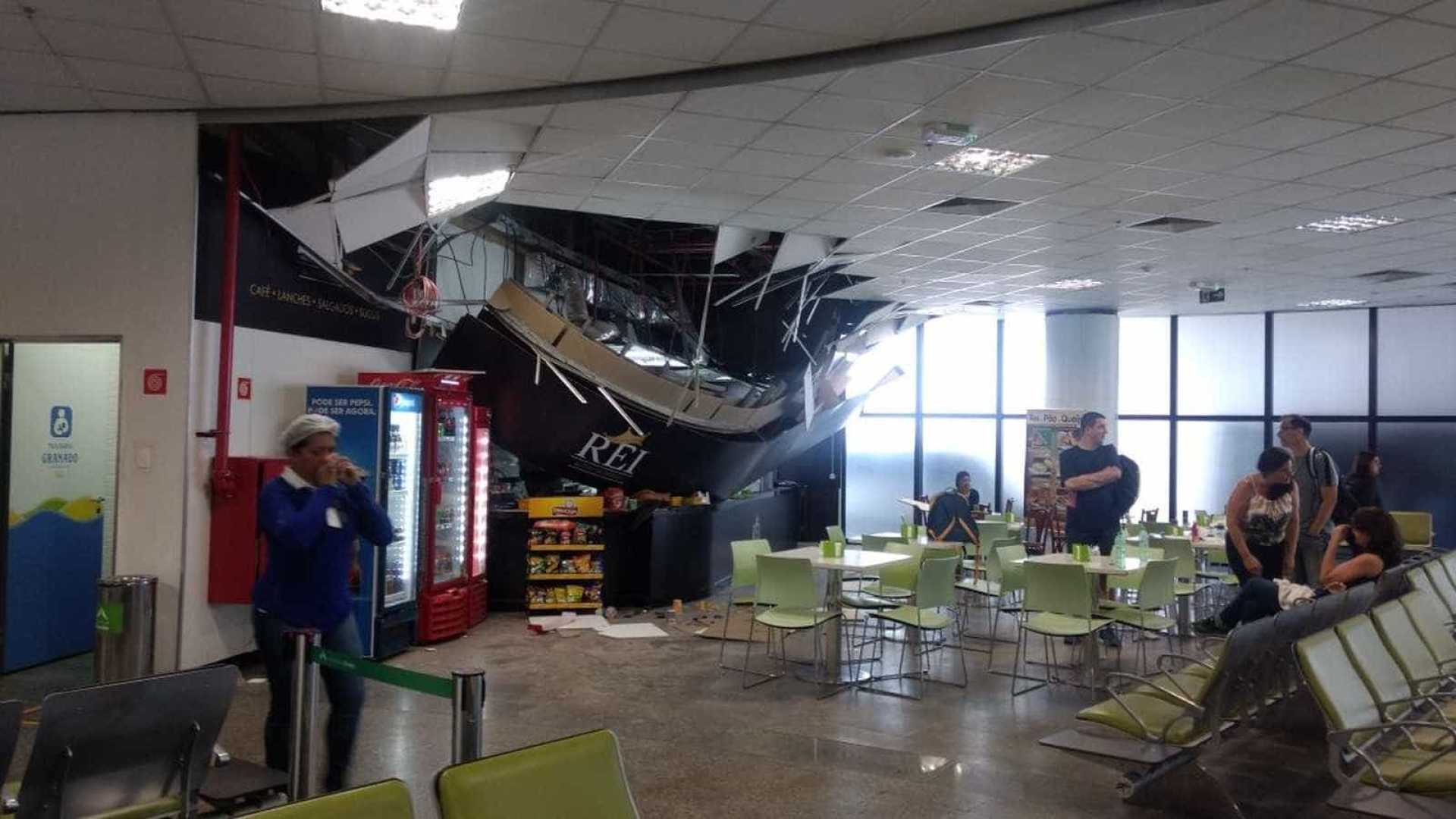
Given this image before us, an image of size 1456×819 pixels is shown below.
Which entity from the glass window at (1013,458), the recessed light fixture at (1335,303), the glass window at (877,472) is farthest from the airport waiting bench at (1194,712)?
the glass window at (877,472)

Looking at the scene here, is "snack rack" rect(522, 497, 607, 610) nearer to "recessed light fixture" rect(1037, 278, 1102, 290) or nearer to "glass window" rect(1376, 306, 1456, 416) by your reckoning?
"recessed light fixture" rect(1037, 278, 1102, 290)

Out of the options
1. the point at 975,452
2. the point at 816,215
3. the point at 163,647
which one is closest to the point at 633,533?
the point at 816,215

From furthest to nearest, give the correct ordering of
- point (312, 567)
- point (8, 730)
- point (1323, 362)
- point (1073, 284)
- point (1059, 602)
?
point (1323, 362) → point (1073, 284) → point (1059, 602) → point (312, 567) → point (8, 730)

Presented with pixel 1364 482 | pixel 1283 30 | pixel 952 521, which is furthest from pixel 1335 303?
pixel 1283 30

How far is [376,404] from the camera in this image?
263 inches

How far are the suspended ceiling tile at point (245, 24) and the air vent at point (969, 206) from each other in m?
4.53

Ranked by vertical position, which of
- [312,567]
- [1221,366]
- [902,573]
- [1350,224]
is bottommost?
[902,573]

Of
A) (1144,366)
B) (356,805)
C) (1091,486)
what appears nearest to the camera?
(356,805)

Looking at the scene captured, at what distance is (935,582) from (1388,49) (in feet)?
11.9

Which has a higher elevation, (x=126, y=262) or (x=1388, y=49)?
(x=1388, y=49)

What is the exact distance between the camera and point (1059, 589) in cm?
590

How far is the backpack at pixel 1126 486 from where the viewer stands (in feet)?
23.7

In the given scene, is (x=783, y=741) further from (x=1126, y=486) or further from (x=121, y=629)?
(x=1126, y=486)

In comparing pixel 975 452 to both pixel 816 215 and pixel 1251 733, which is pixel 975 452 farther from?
pixel 1251 733
